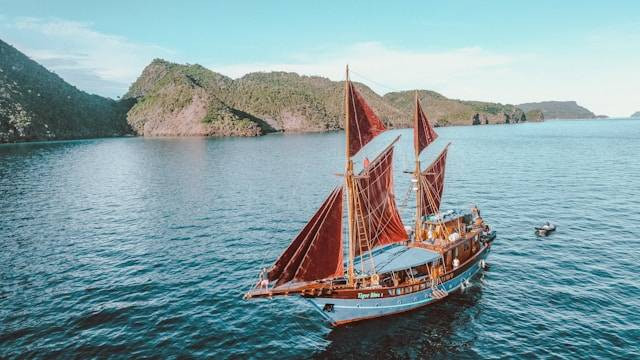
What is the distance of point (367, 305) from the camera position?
30.9 metres

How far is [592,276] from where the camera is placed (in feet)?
130

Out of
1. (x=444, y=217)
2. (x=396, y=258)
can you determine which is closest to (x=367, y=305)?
(x=396, y=258)

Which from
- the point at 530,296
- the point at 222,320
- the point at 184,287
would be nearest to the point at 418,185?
the point at 530,296

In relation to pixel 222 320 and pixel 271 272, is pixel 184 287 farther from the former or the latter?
pixel 271 272

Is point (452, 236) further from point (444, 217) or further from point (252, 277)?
point (252, 277)

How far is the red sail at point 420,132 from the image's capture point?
3962 centimetres

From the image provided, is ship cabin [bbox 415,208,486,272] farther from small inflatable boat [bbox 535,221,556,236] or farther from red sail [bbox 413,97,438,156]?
small inflatable boat [bbox 535,221,556,236]

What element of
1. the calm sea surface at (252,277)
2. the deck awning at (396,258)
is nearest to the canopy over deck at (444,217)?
the deck awning at (396,258)

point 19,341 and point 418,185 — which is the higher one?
point 418,185

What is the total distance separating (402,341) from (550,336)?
36.1 feet

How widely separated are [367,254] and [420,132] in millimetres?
13799

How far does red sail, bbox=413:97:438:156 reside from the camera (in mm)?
39625

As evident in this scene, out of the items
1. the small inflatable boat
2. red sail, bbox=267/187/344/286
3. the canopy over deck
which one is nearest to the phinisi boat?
red sail, bbox=267/187/344/286

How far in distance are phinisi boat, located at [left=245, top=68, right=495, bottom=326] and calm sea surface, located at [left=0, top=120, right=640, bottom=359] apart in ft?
6.34
